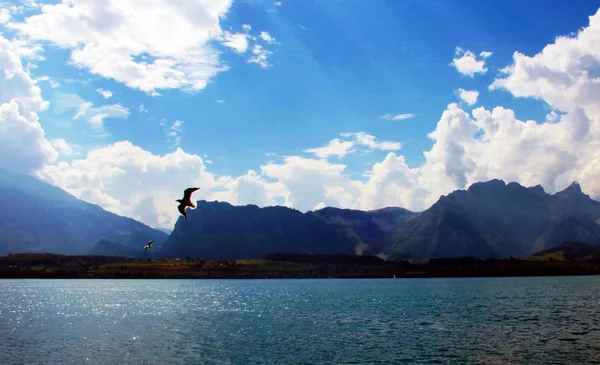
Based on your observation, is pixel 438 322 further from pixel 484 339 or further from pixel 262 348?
pixel 262 348

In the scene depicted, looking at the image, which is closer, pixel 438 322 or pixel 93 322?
pixel 438 322

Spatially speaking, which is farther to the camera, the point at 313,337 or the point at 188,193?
the point at 313,337

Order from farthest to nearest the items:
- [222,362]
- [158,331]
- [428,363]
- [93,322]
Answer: [93,322]
[158,331]
[222,362]
[428,363]

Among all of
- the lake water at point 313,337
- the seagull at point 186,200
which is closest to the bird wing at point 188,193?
the seagull at point 186,200

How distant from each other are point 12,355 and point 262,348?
37.3 m

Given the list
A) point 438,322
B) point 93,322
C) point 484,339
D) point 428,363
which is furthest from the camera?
point 93,322

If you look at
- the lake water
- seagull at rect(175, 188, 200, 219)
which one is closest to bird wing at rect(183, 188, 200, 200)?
seagull at rect(175, 188, 200, 219)

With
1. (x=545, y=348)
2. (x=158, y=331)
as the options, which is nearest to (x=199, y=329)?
(x=158, y=331)

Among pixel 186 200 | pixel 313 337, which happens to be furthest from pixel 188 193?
pixel 313 337

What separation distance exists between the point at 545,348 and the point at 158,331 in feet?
235

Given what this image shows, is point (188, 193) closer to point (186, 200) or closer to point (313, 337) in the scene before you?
point (186, 200)

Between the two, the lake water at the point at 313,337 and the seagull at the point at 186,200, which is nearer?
the seagull at the point at 186,200

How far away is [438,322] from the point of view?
384 feet

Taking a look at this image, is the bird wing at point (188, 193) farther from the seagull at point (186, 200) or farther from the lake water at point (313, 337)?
the lake water at point (313, 337)
